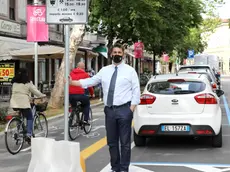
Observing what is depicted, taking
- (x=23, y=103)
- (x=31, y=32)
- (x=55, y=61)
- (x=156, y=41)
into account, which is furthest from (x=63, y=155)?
(x=55, y=61)

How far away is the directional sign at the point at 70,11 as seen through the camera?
6414 millimetres

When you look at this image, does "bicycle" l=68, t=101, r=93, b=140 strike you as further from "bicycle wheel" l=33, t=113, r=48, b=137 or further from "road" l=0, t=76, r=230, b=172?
"bicycle wheel" l=33, t=113, r=48, b=137

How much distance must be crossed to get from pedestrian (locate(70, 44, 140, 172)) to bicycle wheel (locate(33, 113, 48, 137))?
3.32 m

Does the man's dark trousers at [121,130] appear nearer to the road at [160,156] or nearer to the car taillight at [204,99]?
the road at [160,156]

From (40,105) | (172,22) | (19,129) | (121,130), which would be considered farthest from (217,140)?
(172,22)

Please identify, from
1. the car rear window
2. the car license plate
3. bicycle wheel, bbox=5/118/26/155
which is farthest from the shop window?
the car license plate

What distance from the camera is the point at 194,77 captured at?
30.4 feet

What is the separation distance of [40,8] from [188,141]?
6.80 m

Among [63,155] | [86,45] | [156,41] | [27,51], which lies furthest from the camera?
[86,45]

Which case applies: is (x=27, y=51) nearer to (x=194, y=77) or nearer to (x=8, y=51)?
(x=8, y=51)

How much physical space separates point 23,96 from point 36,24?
5.62m

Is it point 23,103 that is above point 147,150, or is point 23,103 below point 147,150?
above

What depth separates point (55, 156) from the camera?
5629 mm

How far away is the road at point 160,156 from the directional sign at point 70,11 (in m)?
2.40
